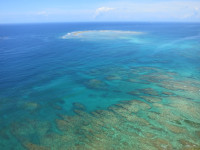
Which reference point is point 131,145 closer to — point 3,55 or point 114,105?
point 114,105

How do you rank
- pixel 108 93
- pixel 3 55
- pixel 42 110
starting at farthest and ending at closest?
1. pixel 3 55
2. pixel 108 93
3. pixel 42 110

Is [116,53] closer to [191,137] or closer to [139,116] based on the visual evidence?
[139,116]

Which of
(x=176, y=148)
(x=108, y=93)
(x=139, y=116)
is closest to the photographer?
(x=176, y=148)

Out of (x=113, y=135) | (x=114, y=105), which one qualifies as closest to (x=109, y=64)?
(x=114, y=105)

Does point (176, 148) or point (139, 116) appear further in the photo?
point (139, 116)

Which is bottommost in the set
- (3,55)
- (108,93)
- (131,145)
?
(131,145)

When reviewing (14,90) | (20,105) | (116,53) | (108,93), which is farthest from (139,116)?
(116,53)

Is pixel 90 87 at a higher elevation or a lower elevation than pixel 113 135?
higher

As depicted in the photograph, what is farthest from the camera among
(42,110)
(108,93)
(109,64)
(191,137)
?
(109,64)

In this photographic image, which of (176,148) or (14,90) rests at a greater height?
(14,90)
